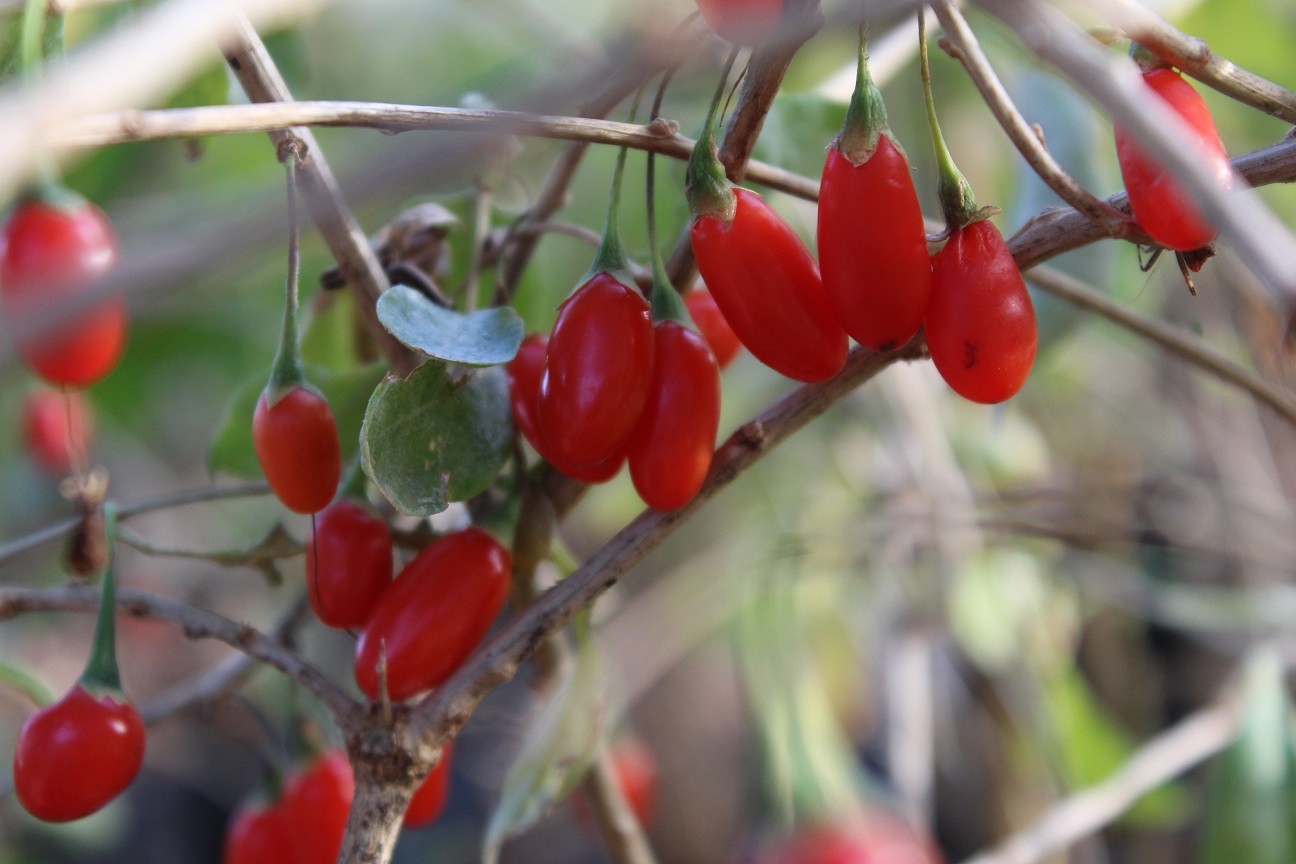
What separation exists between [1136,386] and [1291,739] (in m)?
0.78

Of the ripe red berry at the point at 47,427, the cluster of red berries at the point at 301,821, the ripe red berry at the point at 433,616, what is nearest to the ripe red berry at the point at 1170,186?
the ripe red berry at the point at 433,616

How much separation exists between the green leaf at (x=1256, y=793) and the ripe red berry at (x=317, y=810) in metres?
0.48

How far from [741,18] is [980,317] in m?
0.10

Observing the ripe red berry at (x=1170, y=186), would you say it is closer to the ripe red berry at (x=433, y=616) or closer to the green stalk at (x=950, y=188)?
the green stalk at (x=950, y=188)

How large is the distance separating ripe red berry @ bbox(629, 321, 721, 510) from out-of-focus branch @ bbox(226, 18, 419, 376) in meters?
0.09

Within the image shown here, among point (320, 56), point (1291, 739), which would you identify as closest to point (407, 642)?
point (1291, 739)

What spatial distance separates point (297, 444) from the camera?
34 centimetres

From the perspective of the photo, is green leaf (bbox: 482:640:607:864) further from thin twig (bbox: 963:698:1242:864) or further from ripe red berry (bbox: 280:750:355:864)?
thin twig (bbox: 963:698:1242:864)

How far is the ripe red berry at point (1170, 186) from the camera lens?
0.89 ft

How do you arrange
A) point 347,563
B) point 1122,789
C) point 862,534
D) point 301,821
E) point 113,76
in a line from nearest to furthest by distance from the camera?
point 113,76 < point 347,563 < point 301,821 < point 1122,789 < point 862,534

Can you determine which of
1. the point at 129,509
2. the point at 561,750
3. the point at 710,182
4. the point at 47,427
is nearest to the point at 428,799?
the point at 561,750

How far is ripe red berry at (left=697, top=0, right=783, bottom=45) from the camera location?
0.27m

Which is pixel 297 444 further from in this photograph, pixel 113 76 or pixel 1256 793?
pixel 1256 793

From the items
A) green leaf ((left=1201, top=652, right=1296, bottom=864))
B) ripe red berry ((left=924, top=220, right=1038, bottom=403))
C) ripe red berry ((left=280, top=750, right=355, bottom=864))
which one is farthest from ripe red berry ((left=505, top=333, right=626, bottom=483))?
green leaf ((left=1201, top=652, right=1296, bottom=864))
